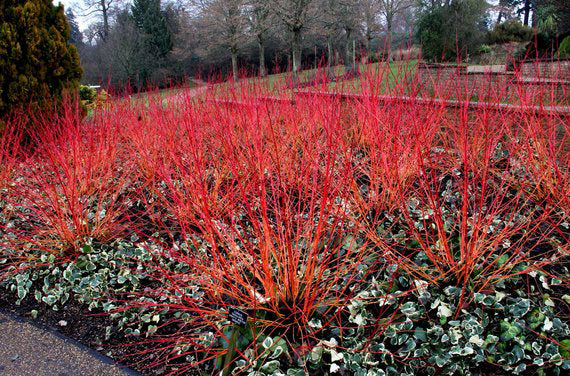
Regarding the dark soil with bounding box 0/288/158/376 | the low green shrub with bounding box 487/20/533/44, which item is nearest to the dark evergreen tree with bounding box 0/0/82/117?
the dark soil with bounding box 0/288/158/376

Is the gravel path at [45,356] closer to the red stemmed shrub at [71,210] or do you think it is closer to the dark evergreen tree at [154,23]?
the red stemmed shrub at [71,210]

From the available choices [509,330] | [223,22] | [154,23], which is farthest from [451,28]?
[154,23]

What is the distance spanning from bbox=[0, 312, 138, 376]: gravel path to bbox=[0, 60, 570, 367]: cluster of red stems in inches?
12.2

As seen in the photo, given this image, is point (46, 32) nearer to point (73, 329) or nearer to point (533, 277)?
point (73, 329)

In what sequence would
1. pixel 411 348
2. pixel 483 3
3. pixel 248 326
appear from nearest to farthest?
pixel 411 348, pixel 248 326, pixel 483 3

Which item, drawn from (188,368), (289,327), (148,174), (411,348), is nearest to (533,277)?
(411,348)

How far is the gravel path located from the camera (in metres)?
1.80

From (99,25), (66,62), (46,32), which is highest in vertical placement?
(99,25)

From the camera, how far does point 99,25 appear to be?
25281 millimetres

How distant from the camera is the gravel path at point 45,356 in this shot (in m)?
1.80

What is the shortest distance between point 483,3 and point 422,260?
37.1 feet

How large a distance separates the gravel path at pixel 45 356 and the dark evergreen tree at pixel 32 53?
3371 mm

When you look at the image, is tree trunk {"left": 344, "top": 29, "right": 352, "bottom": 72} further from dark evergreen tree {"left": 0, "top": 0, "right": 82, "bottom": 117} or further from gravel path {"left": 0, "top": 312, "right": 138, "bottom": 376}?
gravel path {"left": 0, "top": 312, "right": 138, "bottom": 376}

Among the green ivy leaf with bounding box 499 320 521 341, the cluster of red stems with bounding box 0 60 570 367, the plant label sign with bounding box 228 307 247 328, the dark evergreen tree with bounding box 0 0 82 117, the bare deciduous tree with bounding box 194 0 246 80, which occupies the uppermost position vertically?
the bare deciduous tree with bounding box 194 0 246 80
